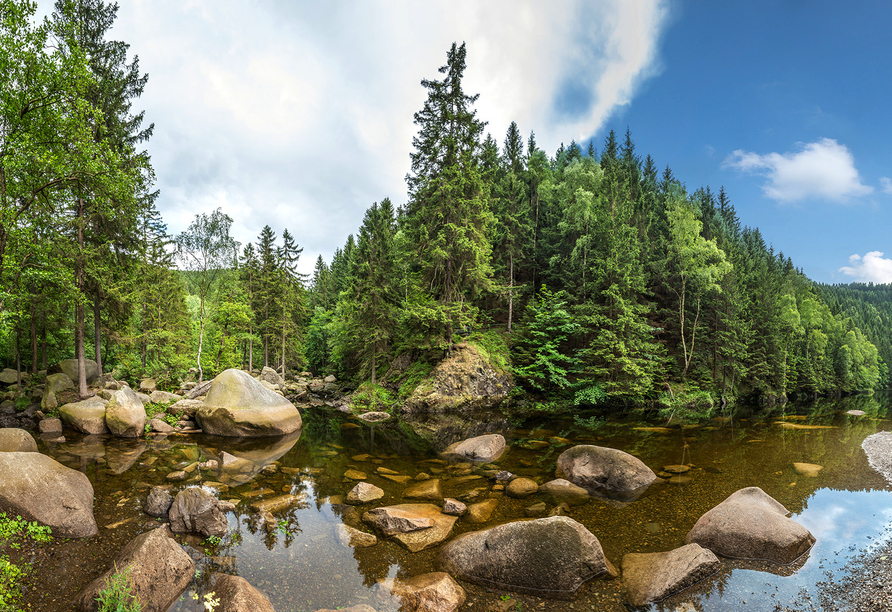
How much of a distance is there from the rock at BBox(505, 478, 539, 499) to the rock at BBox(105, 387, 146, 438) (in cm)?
1435

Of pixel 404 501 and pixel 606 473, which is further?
pixel 606 473

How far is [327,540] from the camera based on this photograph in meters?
7.07

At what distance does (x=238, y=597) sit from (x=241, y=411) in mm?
11598

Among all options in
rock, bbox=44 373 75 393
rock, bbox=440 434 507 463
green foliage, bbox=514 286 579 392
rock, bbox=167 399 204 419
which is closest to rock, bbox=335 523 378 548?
rock, bbox=440 434 507 463

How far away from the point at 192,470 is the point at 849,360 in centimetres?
6717

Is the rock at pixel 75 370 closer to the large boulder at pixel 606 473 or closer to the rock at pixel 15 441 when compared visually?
the rock at pixel 15 441

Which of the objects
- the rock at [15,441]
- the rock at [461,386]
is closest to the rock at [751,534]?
the rock at [15,441]

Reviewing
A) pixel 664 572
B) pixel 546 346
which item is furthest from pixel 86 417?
pixel 546 346

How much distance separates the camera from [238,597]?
4785 millimetres

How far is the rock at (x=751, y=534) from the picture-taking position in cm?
646

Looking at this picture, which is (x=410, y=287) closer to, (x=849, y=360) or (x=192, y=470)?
(x=192, y=470)

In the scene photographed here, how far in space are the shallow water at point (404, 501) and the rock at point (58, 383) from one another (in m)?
6.64

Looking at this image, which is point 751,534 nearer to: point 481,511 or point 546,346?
point 481,511

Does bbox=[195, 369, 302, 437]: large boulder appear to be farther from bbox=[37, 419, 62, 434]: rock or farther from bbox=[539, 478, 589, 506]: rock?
bbox=[539, 478, 589, 506]: rock
